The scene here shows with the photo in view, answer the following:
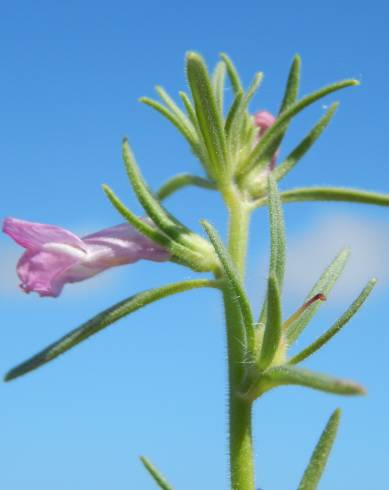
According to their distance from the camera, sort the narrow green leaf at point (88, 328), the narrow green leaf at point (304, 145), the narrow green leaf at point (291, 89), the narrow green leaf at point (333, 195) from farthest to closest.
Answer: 1. the narrow green leaf at point (291, 89)
2. the narrow green leaf at point (304, 145)
3. the narrow green leaf at point (333, 195)
4. the narrow green leaf at point (88, 328)

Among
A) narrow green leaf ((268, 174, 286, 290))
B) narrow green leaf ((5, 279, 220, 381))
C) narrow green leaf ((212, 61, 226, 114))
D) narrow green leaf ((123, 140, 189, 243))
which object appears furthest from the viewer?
narrow green leaf ((212, 61, 226, 114))

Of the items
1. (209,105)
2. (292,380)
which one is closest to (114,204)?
(209,105)

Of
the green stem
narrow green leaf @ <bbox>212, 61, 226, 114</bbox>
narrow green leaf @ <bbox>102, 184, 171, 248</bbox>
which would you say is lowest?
the green stem

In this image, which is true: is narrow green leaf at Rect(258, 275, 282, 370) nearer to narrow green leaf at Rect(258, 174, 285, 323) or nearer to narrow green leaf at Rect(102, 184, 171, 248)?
narrow green leaf at Rect(258, 174, 285, 323)

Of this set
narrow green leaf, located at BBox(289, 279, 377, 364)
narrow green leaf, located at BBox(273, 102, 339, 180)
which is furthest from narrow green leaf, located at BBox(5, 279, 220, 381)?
narrow green leaf, located at BBox(273, 102, 339, 180)

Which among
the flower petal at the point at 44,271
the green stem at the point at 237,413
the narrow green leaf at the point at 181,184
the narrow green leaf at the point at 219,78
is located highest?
the narrow green leaf at the point at 219,78

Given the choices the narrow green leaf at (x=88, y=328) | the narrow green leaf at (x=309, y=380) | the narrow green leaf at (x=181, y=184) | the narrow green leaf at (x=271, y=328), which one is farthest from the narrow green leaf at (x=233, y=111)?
the narrow green leaf at (x=309, y=380)

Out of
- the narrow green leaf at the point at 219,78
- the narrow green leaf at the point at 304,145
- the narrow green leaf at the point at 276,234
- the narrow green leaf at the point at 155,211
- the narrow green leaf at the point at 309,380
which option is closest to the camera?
the narrow green leaf at the point at 309,380

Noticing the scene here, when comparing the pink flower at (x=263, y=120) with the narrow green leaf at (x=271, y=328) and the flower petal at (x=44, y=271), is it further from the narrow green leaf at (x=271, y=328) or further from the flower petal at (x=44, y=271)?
the narrow green leaf at (x=271, y=328)

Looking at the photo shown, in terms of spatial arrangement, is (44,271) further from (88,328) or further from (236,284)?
(236,284)
